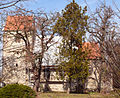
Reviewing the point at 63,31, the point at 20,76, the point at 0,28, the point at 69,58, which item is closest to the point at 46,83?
the point at 20,76

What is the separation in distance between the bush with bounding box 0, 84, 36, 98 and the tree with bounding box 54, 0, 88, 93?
14029mm

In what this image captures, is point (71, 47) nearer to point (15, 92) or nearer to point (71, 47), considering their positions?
point (71, 47)

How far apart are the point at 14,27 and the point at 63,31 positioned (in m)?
6.02

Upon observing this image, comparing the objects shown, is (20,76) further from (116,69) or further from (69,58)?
(116,69)

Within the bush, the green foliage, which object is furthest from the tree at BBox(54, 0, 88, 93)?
the bush

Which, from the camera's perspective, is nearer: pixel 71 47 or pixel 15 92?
pixel 15 92

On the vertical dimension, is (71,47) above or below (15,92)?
above

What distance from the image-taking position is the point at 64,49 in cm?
2489

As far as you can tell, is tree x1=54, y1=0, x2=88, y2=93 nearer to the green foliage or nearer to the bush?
the green foliage

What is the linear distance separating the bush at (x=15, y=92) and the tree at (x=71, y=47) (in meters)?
14.0

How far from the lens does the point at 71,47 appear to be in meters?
25.2

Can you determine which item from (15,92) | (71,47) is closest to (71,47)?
(71,47)

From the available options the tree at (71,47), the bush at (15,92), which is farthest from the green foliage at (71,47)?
the bush at (15,92)

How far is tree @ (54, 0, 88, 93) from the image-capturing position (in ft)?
79.8
